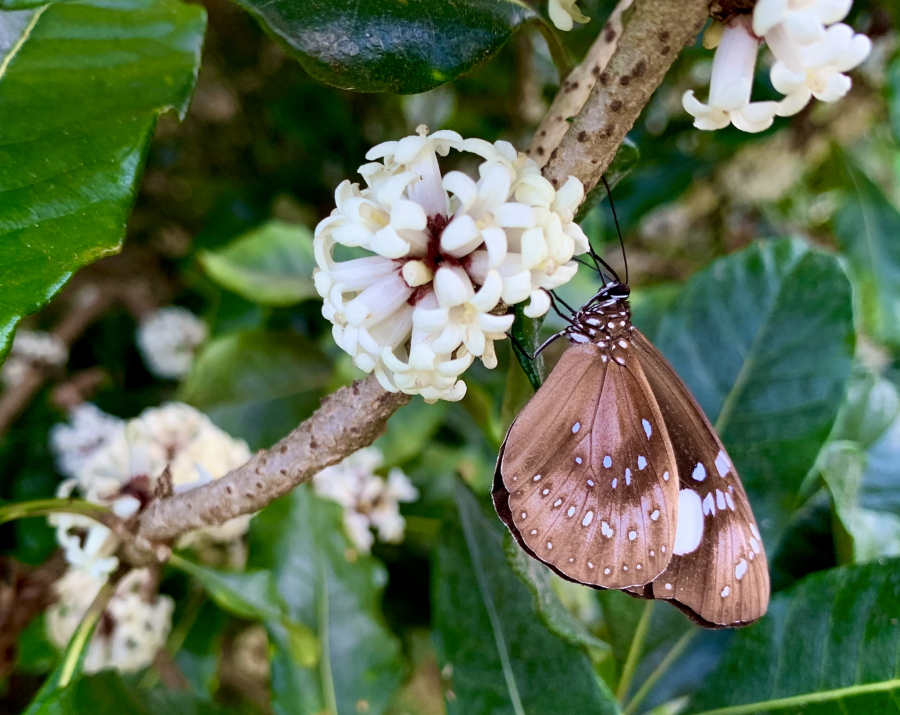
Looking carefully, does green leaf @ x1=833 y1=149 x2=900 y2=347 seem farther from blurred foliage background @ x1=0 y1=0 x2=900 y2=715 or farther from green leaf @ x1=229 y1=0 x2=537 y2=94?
green leaf @ x1=229 y1=0 x2=537 y2=94

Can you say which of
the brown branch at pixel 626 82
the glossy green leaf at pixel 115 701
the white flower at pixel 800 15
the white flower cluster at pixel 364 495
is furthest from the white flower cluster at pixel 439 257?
the white flower cluster at pixel 364 495

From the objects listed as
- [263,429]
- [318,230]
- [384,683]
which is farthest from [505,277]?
[263,429]

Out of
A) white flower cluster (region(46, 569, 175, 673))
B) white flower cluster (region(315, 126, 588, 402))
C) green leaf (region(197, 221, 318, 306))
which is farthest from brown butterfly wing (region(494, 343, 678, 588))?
green leaf (region(197, 221, 318, 306))

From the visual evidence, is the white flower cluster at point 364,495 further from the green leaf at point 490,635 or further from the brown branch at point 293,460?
the brown branch at point 293,460

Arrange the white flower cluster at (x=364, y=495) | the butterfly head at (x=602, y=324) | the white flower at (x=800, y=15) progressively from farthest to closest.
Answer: the white flower cluster at (x=364, y=495), the butterfly head at (x=602, y=324), the white flower at (x=800, y=15)

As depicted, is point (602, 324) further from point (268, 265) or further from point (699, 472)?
point (268, 265)

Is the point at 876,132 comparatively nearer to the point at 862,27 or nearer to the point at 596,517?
the point at 862,27
